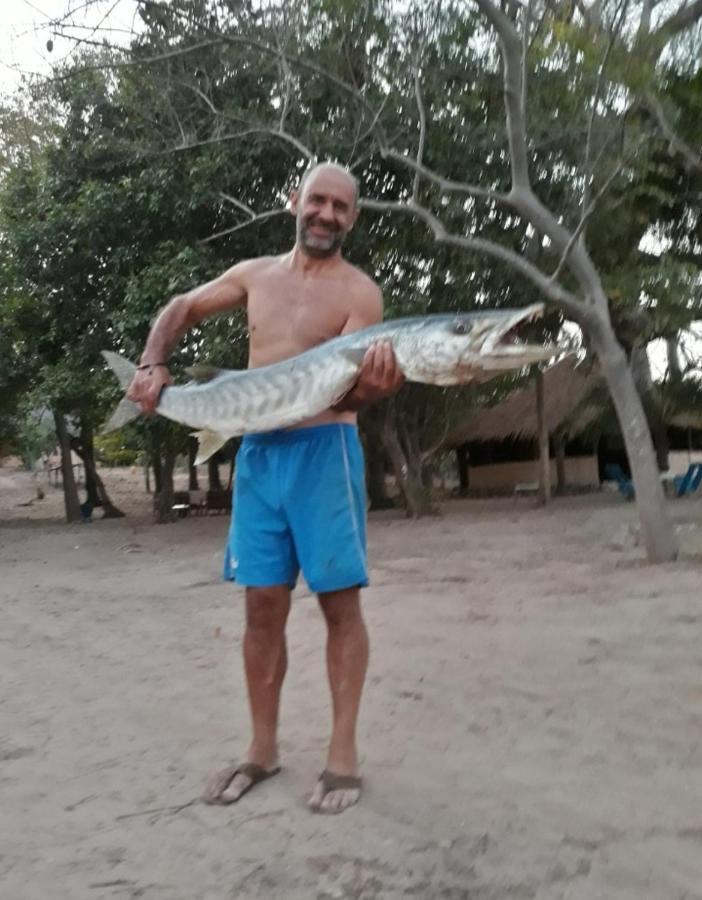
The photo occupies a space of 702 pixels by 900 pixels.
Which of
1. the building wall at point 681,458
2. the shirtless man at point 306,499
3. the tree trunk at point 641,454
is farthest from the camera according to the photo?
the building wall at point 681,458

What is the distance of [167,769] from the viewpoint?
3.03 metres

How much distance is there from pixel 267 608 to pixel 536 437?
1678 centimetres

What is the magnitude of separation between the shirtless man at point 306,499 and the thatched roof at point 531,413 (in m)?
15.4

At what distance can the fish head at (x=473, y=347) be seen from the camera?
229 cm

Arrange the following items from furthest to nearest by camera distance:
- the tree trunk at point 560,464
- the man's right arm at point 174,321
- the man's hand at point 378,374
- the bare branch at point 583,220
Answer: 1. the tree trunk at point 560,464
2. the bare branch at point 583,220
3. the man's right arm at point 174,321
4. the man's hand at point 378,374

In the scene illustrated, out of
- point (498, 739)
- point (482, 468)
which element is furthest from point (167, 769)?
point (482, 468)

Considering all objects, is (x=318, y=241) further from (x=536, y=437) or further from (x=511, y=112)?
(x=536, y=437)

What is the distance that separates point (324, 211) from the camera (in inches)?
109

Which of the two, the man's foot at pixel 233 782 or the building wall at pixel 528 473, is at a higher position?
the building wall at pixel 528 473

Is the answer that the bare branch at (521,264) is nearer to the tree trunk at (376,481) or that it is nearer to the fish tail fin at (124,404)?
the fish tail fin at (124,404)

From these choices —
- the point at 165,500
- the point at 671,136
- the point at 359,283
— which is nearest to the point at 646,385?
the point at 671,136

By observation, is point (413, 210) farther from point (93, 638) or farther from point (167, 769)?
point (167, 769)

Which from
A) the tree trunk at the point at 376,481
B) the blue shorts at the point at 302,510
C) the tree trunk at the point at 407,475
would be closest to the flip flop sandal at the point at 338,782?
the blue shorts at the point at 302,510

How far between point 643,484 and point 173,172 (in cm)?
716
